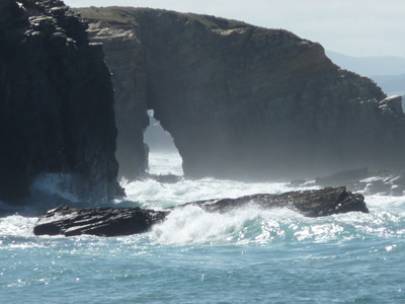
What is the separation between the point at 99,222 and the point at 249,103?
71869mm

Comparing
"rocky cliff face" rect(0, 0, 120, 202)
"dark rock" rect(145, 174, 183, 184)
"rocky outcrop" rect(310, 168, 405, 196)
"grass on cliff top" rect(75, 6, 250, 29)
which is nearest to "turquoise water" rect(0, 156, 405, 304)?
"rocky cliff face" rect(0, 0, 120, 202)

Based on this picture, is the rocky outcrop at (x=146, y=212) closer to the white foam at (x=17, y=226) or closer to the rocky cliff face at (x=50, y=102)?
the white foam at (x=17, y=226)

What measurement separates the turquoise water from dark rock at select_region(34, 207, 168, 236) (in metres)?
1.04

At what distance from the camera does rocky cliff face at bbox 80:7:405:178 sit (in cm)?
13300

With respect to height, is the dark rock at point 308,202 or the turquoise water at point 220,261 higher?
the dark rock at point 308,202

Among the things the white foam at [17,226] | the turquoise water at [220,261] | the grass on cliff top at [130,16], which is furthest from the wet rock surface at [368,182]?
the white foam at [17,226]

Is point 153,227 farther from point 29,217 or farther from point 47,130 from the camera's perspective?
point 47,130

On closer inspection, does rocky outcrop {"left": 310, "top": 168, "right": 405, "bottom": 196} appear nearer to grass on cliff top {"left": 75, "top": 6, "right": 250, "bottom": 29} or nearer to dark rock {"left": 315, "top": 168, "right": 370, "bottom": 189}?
dark rock {"left": 315, "top": 168, "right": 370, "bottom": 189}

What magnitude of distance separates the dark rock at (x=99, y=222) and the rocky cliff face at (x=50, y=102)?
1772cm

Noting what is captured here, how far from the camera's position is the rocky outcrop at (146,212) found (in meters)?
66.1

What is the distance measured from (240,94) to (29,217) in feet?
210

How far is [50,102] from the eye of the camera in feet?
295

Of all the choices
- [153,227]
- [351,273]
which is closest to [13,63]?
[153,227]

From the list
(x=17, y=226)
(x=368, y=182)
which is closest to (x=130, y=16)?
(x=368, y=182)
